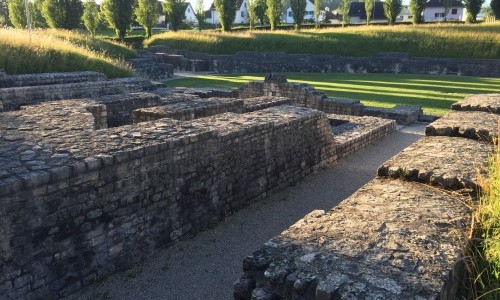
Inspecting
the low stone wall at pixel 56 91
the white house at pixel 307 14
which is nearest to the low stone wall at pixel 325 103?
the low stone wall at pixel 56 91

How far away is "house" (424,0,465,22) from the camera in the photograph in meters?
62.2

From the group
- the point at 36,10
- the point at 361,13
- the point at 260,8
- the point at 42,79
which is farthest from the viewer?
the point at 361,13

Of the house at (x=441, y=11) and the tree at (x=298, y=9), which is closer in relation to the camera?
the tree at (x=298, y=9)

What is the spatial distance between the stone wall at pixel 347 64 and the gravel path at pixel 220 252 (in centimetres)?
2219

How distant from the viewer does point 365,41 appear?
32.2 metres

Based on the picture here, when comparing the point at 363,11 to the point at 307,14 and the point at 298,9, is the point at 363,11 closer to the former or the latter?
the point at 307,14

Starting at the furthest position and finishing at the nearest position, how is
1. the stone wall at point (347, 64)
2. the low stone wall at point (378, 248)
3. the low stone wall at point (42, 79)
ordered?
the stone wall at point (347, 64) → the low stone wall at point (42, 79) → the low stone wall at point (378, 248)

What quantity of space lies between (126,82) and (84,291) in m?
10.3

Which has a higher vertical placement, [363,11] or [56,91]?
[363,11]

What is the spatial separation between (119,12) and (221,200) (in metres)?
36.1

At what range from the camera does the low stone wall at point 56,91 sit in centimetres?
1001

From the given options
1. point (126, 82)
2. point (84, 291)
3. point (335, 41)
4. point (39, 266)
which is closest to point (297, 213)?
point (84, 291)

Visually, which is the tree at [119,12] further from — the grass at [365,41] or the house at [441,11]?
the house at [441,11]

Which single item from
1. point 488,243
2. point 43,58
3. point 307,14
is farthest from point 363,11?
point 488,243
